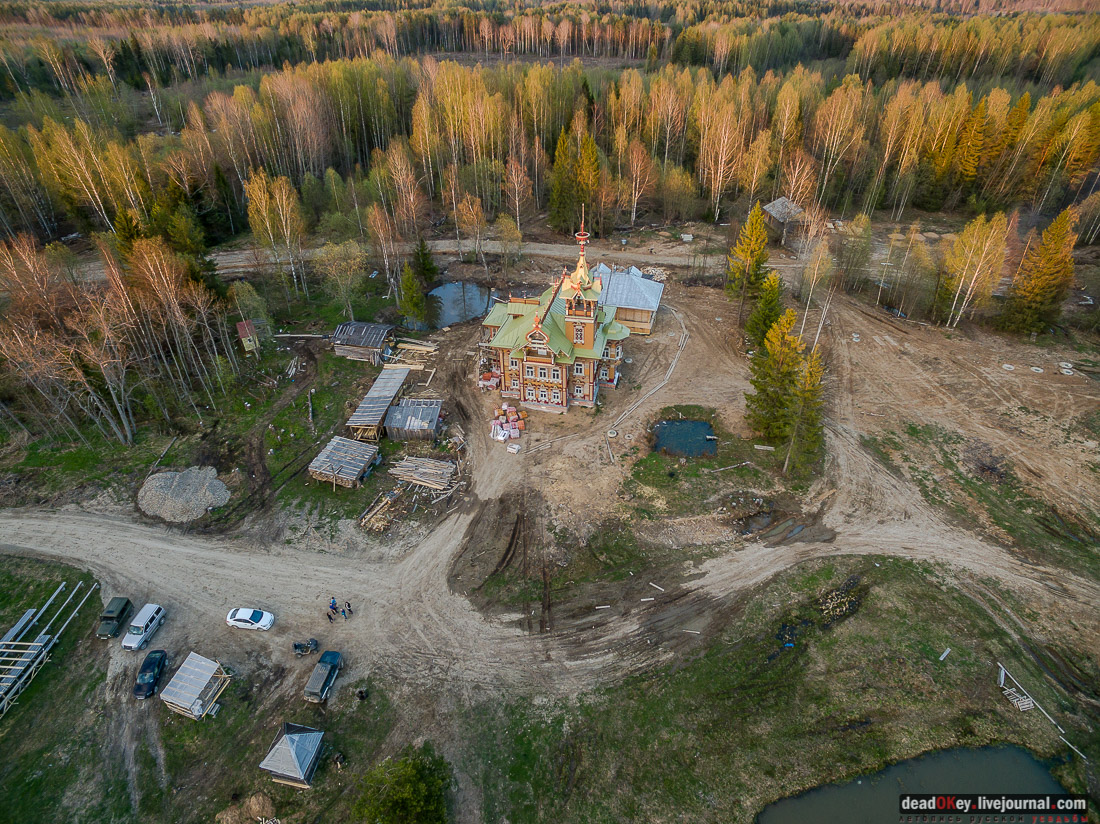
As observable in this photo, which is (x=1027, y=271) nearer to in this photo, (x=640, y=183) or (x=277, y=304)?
(x=640, y=183)

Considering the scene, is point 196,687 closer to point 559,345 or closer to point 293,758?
point 293,758

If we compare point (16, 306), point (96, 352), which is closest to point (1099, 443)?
point (96, 352)

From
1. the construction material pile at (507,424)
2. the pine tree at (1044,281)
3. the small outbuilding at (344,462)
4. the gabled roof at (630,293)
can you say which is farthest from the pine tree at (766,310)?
the small outbuilding at (344,462)

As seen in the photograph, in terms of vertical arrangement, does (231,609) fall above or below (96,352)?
below

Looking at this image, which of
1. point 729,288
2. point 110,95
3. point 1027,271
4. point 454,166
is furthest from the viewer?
point 110,95

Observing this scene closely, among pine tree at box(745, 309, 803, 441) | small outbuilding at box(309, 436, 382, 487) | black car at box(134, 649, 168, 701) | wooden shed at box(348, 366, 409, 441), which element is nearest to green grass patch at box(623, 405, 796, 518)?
pine tree at box(745, 309, 803, 441)
